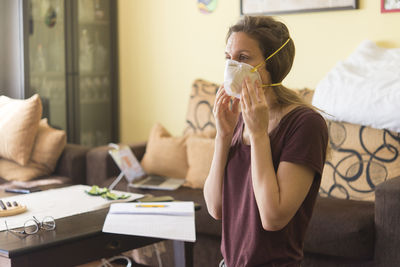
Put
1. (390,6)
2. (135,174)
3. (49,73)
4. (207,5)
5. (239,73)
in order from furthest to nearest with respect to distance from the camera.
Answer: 1. (49,73)
2. (207,5)
3. (135,174)
4. (390,6)
5. (239,73)

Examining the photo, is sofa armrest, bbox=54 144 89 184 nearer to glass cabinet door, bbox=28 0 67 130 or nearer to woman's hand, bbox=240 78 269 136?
glass cabinet door, bbox=28 0 67 130

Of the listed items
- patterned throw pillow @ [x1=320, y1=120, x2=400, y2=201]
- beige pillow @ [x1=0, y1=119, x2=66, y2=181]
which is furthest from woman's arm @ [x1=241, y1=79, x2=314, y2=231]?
beige pillow @ [x1=0, y1=119, x2=66, y2=181]

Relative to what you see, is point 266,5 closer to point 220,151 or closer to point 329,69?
point 329,69

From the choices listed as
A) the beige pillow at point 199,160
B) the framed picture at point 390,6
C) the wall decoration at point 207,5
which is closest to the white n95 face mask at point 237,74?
the beige pillow at point 199,160

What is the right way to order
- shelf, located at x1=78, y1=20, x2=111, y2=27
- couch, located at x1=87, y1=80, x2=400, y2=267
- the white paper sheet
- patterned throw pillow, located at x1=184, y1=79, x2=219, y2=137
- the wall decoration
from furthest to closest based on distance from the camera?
shelf, located at x1=78, y1=20, x2=111, y2=27 < the wall decoration < patterned throw pillow, located at x1=184, y1=79, x2=219, y2=137 < couch, located at x1=87, y1=80, x2=400, y2=267 < the white paper sheet

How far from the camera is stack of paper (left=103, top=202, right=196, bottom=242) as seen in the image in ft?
5.84

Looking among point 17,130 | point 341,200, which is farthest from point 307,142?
point 17,130

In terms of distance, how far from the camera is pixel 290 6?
3.44 metres

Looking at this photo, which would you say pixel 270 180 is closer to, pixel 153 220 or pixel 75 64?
pixel 153 220

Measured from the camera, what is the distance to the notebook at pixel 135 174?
312cm

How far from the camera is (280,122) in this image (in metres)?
1.37

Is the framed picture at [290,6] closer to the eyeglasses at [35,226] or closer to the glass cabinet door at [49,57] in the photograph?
the glass cabinet door at [49,57]

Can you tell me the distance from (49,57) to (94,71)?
0.40 metres

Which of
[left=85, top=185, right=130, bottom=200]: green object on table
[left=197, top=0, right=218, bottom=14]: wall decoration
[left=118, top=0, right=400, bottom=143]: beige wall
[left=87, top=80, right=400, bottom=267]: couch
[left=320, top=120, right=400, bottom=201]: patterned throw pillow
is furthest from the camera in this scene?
[left=197, top=0, right=218, bottom=14]: wall decoration
